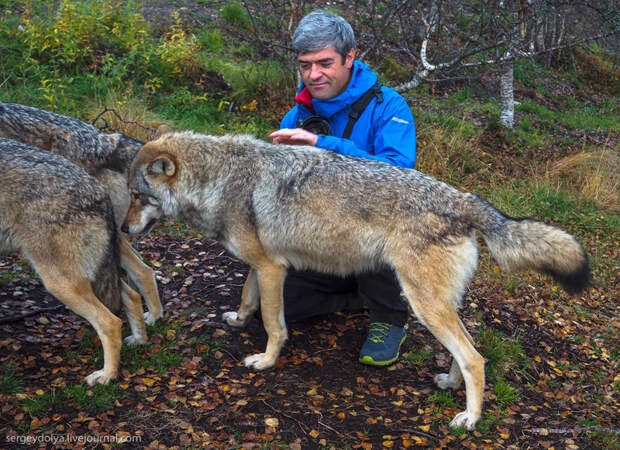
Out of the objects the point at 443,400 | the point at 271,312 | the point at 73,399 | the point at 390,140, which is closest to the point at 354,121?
the point at 390,140

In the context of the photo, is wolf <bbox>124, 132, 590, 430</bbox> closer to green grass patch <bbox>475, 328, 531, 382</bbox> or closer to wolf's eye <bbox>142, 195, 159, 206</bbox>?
wolf's eye <bbox>142, 195, 159, 206</bbox>

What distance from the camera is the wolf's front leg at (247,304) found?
446 centimetres

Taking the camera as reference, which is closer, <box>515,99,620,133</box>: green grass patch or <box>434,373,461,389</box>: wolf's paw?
<box>434,373,461,389</box>: wolf's paw

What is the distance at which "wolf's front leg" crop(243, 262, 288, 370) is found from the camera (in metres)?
3.84

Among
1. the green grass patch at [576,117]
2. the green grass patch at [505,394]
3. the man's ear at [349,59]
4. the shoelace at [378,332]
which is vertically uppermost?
the man's ear at [349,59]

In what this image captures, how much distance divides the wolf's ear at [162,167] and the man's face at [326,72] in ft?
4.43

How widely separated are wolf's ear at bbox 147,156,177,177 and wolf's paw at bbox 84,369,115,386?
148cm

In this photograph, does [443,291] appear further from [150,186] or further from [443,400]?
[150,186]

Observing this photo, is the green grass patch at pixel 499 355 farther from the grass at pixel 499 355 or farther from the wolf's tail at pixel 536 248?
the wolf's tail at pixel 536 248

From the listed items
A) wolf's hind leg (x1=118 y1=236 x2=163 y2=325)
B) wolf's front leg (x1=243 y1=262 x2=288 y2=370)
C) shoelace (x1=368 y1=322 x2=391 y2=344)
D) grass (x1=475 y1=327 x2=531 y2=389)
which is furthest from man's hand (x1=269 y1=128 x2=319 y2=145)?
grass (x1=475 y1=327 x2=531 y2=389)

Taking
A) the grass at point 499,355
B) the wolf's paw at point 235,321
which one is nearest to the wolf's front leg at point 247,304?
the wolf's paw at point 235,321

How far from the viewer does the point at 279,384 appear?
12.6ft

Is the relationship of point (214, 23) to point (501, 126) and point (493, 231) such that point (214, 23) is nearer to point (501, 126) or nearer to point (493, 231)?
point (501, 126)

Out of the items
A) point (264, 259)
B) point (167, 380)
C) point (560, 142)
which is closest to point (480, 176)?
point (560, 142)
